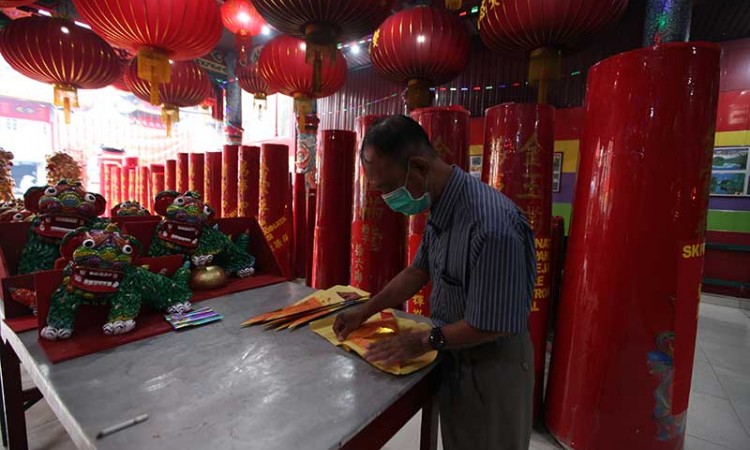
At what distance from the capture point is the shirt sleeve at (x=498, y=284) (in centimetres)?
80

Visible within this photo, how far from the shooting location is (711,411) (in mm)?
2031

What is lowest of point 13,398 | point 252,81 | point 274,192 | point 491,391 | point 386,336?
point 13,398

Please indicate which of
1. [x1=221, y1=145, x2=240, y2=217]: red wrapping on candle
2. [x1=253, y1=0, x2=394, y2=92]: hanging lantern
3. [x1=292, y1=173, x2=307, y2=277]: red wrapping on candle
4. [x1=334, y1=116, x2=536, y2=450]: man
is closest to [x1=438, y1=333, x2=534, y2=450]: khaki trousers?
[x1=334, y1=116, x2=536, y2=450]: man

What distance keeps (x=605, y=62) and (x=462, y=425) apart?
1.47 metres

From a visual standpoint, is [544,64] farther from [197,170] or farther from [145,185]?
[145,185]

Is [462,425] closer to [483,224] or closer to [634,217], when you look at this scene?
[483,224]

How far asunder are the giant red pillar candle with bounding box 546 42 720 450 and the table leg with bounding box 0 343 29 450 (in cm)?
225

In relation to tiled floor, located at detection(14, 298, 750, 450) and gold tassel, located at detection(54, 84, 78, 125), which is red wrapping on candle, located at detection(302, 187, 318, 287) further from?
gold tassel, located at detection(54, 84, 78, 125)

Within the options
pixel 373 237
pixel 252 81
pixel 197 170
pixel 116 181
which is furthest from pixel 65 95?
pixel 116 181

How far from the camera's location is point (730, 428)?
6.19 feet

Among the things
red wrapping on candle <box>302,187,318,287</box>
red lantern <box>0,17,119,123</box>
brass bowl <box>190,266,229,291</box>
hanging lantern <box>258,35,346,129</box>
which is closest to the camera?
brass bowl <box>190,266,229,291</box>

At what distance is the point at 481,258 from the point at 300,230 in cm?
350

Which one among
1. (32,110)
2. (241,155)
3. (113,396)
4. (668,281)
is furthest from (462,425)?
(32,110)

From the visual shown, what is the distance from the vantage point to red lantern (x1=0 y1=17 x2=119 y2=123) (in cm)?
250
